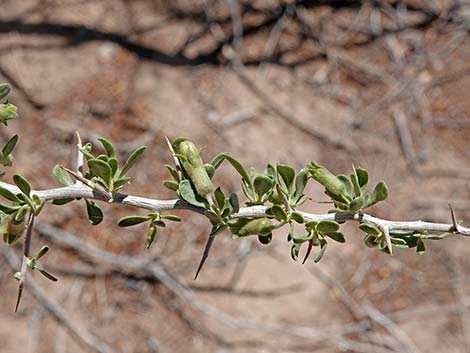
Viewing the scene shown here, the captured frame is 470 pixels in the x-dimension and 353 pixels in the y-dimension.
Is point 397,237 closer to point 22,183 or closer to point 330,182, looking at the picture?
point 330,182

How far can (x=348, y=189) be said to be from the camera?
4.19 feet

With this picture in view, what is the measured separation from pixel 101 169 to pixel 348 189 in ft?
1.58

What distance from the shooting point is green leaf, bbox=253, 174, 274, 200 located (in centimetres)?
120

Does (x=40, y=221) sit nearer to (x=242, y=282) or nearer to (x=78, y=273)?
(x=78, y=273)

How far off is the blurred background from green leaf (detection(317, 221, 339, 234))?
2439 mm

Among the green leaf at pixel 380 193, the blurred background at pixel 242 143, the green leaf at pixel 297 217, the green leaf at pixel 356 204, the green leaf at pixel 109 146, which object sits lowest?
the blurred background at pixel 242 143

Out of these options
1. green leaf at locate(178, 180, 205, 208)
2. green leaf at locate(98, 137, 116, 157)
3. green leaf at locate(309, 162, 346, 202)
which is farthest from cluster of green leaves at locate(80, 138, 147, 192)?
green leaf at locate(309, 162, 346, 202)

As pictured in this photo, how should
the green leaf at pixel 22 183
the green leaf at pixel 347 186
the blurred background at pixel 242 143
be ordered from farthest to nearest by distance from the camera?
the blurred background at pixel 242 143 < the green leaf at pixel 347 186 < the green leaf at pixel 22 183

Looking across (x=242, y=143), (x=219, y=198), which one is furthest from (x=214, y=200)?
(x=242, y=143)

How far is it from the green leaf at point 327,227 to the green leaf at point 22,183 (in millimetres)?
555

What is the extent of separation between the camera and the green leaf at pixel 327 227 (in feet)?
4.03

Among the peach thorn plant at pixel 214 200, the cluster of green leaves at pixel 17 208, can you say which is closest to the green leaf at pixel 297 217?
the peach thorn plant at pixel 214 200

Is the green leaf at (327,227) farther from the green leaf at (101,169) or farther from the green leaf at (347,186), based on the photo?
the green leaf at (101,169)

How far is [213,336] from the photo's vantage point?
362 centimetres
